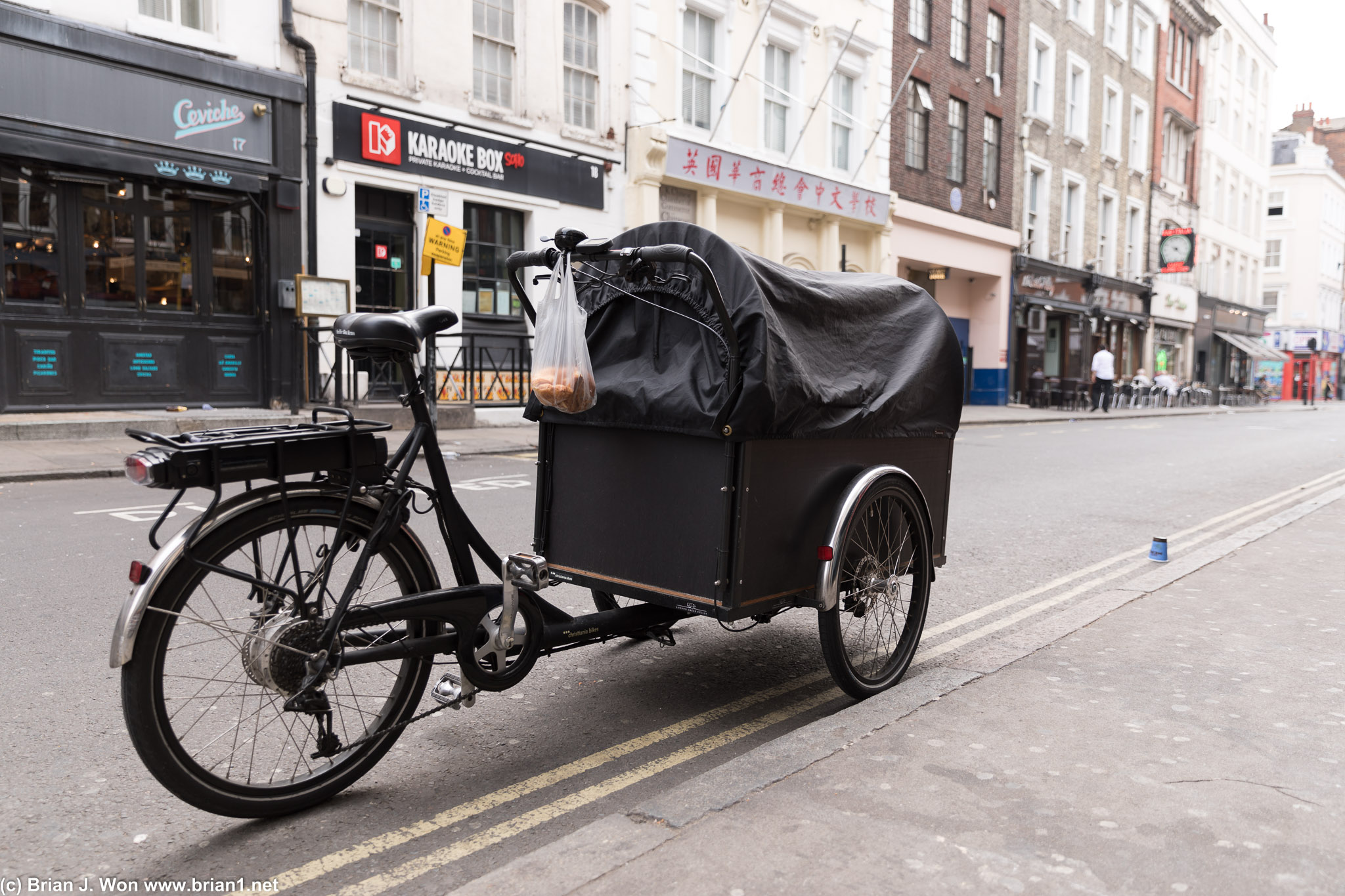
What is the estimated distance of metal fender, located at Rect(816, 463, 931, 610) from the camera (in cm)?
357

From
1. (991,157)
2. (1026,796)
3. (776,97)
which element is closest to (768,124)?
(776,97)

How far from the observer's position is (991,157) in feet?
97.7

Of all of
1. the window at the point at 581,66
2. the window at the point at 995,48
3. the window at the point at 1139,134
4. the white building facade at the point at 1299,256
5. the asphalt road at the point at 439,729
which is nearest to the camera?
the asphalt road at the point at 439,729

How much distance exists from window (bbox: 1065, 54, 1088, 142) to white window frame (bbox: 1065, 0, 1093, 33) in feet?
3.49

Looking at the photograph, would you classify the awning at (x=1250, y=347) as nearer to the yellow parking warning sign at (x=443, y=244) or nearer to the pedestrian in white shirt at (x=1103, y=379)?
the pedestrian in white shirt at (x=1103, y=379)

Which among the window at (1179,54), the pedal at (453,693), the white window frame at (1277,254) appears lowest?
the pedal at (453,693)

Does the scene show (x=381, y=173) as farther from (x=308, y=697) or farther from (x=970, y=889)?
(x=970, y=889)

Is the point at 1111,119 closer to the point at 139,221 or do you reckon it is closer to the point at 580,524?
the point at 139,221

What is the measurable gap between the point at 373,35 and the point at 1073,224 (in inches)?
1047

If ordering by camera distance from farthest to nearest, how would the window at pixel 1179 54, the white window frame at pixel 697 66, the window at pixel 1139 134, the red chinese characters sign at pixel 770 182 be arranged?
the window at pixel 1179 54, the window at pixel 1139 134, the white window frame at pixel 697 66, the red chinese characters sign at pixel 770 182

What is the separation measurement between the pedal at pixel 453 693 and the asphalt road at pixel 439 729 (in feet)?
0.83

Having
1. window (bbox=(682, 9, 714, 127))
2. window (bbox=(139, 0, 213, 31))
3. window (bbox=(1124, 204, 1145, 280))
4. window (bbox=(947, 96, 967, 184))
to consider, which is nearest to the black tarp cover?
window (bbox=(139, 0, 213, 31))

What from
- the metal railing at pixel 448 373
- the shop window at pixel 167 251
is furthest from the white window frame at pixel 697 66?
the shop window at pixel 167 251

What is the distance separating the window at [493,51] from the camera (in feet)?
54.1
